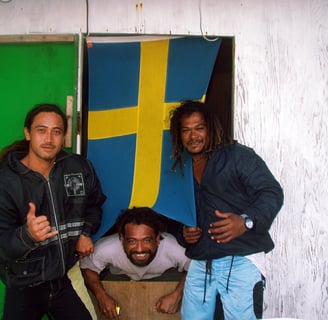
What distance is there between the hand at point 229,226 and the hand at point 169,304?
83 cm

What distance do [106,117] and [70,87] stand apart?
0.36 m

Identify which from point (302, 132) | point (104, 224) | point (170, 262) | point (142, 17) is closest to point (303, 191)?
point (302, 132)

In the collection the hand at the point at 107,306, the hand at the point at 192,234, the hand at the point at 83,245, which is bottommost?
the hand at the point at 107,306

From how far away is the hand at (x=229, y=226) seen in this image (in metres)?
2.49

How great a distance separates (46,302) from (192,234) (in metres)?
0.97

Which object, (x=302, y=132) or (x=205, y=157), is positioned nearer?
(x=205, y=157)

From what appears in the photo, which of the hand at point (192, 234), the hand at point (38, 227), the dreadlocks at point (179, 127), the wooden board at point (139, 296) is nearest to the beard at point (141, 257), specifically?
the wooden board at point (139, 296)

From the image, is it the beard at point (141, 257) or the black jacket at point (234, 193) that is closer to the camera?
the black jacket at point (234, 193)

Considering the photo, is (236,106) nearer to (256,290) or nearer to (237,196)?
(237,196)

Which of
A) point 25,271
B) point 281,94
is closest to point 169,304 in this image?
point 25,271

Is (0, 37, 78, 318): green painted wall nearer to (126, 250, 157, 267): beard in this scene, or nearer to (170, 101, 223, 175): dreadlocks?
(170, 101, 223, 175): dreadlocks

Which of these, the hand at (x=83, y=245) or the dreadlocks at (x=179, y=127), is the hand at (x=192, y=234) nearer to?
the dreadlocks at (x=179, y=127)

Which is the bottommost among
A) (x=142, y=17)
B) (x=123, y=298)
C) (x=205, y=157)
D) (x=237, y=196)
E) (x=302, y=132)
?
(x=123, y=298)

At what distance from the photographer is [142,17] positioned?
329 centimetres
